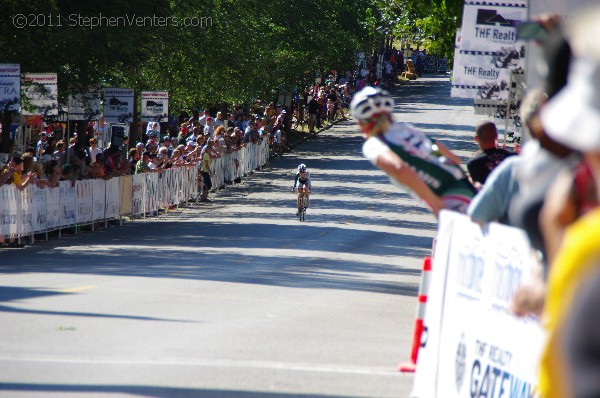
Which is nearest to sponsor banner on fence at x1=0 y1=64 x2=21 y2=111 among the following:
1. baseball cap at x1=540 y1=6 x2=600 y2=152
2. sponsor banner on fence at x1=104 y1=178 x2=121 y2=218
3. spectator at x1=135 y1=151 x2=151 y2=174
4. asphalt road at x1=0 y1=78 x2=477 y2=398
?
asphalt road at x1=0 y1=78 x2=477 y2=398

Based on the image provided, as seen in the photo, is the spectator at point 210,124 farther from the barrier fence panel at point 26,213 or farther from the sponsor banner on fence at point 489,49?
the sponsor banner on fence at point 489,49

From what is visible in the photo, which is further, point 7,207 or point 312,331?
point 7,207

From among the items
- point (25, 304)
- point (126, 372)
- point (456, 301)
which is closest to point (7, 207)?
point (25, 304)

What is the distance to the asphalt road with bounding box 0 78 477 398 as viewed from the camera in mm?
9117

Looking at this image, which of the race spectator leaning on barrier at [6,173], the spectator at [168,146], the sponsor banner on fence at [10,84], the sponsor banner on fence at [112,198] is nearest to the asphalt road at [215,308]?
the sponsor banner on fence at [112,198]

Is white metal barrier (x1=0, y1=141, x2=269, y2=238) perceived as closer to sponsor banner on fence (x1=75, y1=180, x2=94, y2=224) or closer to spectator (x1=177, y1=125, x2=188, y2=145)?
sponsor banner on fence (x1=75, y1=180, x2=94, y2=224)

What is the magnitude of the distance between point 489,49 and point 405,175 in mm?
9404

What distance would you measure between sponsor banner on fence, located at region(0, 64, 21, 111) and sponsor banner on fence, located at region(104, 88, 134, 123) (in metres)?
9.12

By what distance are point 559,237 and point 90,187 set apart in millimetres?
24651

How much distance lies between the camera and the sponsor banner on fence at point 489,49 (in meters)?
16.7

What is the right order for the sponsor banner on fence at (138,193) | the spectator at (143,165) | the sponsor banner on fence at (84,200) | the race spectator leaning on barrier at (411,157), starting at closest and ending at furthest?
the race spectator leaning on barrier at (411,157), the sponsor banner on fence at (84,200), the sponsor banner on fence at (138,193), the spectator at (143,165)

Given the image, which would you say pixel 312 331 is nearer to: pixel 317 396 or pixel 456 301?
pixel 317 396

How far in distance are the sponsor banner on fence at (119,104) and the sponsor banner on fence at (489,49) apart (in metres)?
18.2

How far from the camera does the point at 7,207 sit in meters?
22.5
